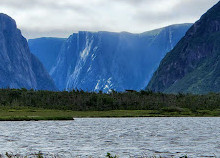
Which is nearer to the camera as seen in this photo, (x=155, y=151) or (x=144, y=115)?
(x=155, y=151)

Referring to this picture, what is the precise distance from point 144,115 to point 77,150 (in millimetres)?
142673

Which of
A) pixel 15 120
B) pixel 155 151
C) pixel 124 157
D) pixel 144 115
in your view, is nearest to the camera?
pixel 124 157

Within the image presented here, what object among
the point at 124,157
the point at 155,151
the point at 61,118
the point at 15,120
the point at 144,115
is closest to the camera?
the point at 124,157

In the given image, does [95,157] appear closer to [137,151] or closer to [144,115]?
[137,151]

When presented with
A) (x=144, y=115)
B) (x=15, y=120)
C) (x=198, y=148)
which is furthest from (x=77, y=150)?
(x=144, y=115)

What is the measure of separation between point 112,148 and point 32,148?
431 inches

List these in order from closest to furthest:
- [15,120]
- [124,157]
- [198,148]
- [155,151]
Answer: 1. [124,157]
2. [155,151]
3. [198,148]
4. [15,120]

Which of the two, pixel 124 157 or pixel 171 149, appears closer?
pixel 124 157

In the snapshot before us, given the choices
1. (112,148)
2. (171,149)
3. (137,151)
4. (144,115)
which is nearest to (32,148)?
(112,148)

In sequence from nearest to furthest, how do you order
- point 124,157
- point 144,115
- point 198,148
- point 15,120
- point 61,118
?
1. point 124,157
2. point 198,148
3. point 15,120
4. point 61,118
5. point 144,115

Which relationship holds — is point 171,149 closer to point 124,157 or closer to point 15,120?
point 124,157

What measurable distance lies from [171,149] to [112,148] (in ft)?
26.5

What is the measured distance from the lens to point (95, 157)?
154 ft

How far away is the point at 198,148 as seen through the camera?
5597 cm
